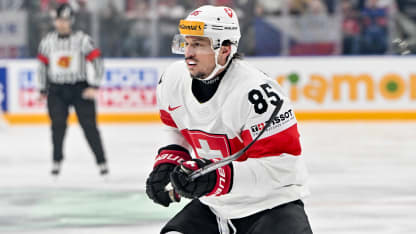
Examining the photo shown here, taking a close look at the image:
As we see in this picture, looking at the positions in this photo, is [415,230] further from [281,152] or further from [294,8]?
[294,8]

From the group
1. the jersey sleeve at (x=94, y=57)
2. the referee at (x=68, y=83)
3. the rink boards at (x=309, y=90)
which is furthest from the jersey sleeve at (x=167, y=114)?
the rink boards at (x=309, y=90)

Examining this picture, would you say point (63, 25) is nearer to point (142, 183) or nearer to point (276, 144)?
point (142, 183)

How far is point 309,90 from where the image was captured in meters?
9.59

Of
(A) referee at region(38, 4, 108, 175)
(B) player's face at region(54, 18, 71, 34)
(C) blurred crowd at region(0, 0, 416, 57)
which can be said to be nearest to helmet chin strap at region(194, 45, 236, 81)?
(A) referee at region(38, 4, 108, 175)

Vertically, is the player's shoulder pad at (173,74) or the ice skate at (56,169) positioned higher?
the player's shoulder pad at (173,74)

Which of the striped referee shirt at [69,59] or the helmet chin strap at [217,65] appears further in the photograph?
the striped referee shirt at [69,59]

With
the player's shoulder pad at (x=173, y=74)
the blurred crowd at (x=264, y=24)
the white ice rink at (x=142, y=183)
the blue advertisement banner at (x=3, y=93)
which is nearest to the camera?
the player's shoulder pad at (x=173, y=74)

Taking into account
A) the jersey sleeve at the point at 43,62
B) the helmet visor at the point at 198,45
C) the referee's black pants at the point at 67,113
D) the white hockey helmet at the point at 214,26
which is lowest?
the referee's black pants at the point at 67,113

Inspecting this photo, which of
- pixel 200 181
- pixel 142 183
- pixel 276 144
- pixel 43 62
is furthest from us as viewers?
pixel 43 62

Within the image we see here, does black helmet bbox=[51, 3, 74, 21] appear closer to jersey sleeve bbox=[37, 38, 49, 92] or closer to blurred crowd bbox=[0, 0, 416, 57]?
jersey sleeve bbox=[37, 38, 49, 92]

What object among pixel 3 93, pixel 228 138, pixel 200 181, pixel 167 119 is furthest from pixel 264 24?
pixel 200 181

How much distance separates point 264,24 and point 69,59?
4341 mm

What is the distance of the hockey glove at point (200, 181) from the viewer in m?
2.02

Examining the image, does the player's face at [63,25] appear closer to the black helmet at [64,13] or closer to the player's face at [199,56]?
the black helmet at [64,13]
